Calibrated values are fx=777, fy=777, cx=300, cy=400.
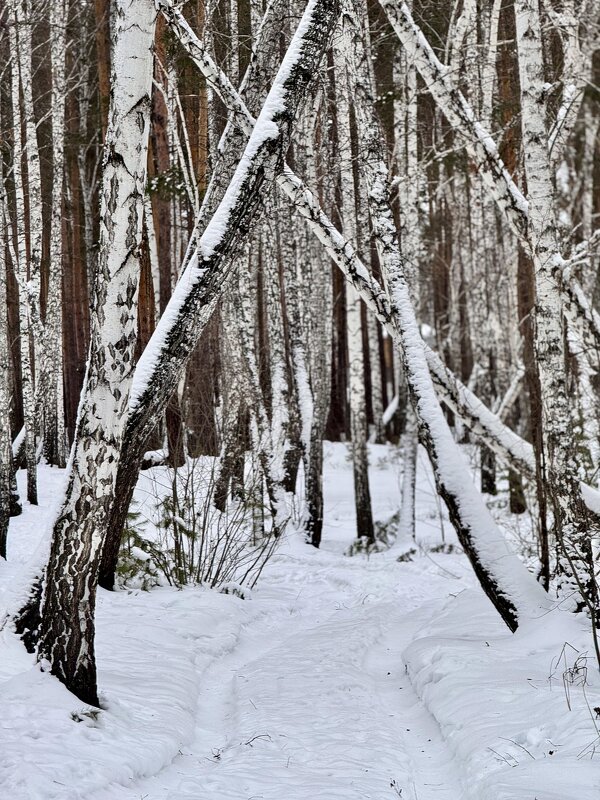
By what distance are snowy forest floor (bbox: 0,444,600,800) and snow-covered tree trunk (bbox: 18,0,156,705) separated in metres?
0.49

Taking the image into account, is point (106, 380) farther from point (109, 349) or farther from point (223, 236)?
point (223, 236)

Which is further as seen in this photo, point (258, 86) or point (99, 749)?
point (258, 86)

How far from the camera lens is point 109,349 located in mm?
3875

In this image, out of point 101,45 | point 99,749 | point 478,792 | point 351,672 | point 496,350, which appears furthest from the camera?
point 101,45

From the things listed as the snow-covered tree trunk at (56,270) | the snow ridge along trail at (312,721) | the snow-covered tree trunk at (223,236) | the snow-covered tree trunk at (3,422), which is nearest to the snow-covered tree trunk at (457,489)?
the snow ridge along trail at (312,721)

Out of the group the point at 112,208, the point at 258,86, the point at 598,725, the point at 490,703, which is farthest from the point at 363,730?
the point at 258,86

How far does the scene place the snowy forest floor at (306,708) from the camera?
341 centimetres

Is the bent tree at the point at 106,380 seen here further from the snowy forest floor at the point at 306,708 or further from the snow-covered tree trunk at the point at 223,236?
the snowy forest floor at the point at 306,708

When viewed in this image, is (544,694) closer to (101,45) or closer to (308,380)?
(308,380)

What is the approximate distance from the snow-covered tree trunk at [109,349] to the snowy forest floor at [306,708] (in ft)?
1.61

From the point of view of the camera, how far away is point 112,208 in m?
3.85

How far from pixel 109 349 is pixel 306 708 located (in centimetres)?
255

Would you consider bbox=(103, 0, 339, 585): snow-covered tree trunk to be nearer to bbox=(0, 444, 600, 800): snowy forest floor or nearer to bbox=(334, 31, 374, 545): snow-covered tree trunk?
bbox=(0, 444, 600, 800): snowy forest floor

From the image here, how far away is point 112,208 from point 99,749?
2.58m
